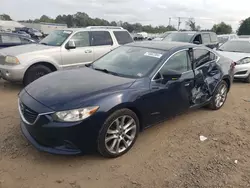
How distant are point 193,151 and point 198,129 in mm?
862

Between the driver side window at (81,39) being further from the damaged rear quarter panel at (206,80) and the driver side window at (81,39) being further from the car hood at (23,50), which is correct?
the damaged rear quarter panel at (206,80)

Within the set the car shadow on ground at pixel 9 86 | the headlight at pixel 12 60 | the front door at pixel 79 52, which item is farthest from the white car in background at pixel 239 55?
the car shadow on ground at pixel 9 86

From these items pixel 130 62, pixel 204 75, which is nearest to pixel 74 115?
pixel 130 62

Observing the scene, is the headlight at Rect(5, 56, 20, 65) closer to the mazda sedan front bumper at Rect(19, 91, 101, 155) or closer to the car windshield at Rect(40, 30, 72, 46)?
the car windshield at Rect(40, 30, 72, 46)

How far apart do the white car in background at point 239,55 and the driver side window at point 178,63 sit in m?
4.71

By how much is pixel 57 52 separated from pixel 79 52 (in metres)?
0.68

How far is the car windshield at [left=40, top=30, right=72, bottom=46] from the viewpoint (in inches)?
280

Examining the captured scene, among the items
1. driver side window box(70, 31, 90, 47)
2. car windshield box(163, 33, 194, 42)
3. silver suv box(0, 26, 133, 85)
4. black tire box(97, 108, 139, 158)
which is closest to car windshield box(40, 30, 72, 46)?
silver suv box(0, 26, 133, 85)

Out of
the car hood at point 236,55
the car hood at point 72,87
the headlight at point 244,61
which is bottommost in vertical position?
the headlight at point 244,61

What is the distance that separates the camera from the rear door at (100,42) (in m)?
7.62

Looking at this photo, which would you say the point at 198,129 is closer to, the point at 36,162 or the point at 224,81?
the point at 224,81

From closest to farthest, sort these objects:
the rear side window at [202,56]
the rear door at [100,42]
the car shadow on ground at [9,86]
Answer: the rear side window at [202,56] → the car shadow on ground at [9,86] → the rear door at [100,42]

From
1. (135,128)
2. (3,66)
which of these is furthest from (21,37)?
(135,128)

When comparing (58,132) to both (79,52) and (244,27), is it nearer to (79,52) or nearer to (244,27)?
(79,52)
